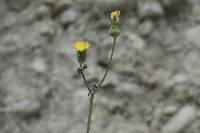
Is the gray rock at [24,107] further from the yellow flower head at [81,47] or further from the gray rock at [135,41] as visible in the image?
the yellow flower head at [81,47]

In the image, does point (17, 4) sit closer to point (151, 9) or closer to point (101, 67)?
point (101, 67)

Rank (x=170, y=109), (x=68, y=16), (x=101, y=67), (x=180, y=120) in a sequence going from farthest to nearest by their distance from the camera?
(x=68, y=16) → (x=101, y=67) → (x=170, y=109) → (x=180, y=120)

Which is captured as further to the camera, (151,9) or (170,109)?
(151,9)

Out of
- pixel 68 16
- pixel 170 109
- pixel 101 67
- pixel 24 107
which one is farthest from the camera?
pixel 68 16

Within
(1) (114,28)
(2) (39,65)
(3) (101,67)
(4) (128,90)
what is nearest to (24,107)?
(2) (39,65)

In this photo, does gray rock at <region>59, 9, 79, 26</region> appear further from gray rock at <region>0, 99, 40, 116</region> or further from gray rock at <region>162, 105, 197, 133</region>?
gray rock at <region>162, 105, 197, 133</region>

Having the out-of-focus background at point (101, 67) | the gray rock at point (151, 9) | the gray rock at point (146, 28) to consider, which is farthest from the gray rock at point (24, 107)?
the gray rock at point (151, 9)

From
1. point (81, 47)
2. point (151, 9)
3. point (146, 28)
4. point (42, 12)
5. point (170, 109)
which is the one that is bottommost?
point (81, 47)

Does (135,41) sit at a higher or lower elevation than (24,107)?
higher
